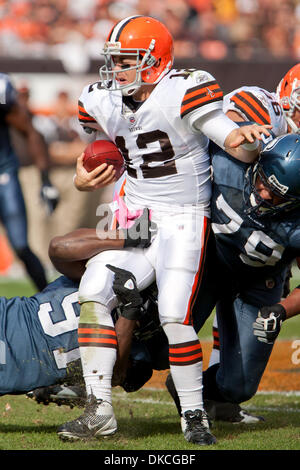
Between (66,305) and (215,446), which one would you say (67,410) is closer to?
(66,305)

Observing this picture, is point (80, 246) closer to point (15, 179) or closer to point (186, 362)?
point (186, 362)

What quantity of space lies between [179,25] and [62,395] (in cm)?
752

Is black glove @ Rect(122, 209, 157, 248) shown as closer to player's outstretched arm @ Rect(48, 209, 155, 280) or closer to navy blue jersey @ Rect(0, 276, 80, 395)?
player's outstretched arm @ Rect(48, 209, 155, 280)

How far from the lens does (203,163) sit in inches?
131

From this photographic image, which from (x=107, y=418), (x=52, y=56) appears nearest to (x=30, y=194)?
(x=52, y=56)

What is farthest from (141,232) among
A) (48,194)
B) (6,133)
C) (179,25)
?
(179,25)

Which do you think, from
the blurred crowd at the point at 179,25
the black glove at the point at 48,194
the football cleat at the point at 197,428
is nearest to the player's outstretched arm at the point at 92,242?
the football cleat at the point at 197,428

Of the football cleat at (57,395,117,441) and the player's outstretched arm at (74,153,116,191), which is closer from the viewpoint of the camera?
the football cleat at (57,395,117,441)

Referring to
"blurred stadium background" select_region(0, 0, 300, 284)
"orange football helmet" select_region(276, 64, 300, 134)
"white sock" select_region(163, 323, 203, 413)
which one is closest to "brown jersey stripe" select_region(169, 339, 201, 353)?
"white sock" select_region(163, 323, 203, 413)

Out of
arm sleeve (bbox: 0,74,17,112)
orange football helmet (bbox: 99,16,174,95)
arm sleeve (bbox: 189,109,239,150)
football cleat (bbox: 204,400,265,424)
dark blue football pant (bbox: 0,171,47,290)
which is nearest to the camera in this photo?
arm sleeve (bbox: 189,109,239,150)

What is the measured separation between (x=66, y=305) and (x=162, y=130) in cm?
83

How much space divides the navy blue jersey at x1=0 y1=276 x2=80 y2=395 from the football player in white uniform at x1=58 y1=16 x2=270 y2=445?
0.21m

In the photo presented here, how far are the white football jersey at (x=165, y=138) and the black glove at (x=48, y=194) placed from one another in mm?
2259

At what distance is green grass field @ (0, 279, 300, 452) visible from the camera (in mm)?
2949
